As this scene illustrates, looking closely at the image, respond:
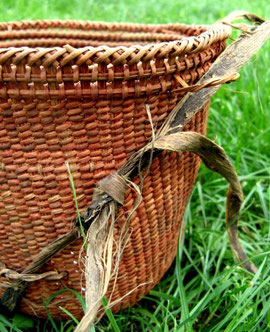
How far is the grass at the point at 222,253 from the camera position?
2.92 feet

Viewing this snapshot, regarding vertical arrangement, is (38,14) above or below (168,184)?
above

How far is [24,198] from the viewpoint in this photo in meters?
0.79

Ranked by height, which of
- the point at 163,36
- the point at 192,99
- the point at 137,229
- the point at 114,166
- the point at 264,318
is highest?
the point at 163,36

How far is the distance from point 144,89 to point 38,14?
6.21 ft

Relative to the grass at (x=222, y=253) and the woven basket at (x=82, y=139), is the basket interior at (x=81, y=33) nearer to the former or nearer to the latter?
the grass at (x=222, y=253)

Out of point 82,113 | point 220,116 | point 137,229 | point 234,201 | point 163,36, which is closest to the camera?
point 82,113

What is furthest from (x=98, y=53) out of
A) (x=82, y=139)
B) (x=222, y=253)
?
(x=222, y=253)

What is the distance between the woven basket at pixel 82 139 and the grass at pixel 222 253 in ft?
0.25

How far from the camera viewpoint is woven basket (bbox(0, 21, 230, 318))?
671 mm

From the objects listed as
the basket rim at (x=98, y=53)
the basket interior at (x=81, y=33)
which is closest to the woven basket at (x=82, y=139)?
the basket rim at (x=98, y=53)

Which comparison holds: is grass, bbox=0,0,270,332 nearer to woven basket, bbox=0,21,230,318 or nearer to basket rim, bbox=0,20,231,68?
woven basket, bbox=0,21,230,318

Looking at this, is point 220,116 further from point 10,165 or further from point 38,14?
point 38,14

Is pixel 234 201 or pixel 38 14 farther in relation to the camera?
pixel 38 14

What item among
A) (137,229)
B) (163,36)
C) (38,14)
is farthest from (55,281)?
(38,14)
